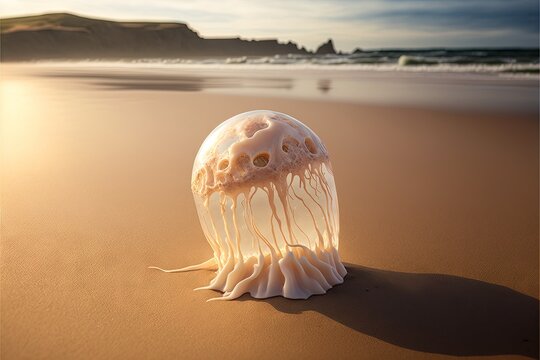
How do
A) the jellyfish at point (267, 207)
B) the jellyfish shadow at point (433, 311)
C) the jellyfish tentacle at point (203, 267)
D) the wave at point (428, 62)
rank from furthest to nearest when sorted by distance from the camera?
the wave at point (428, 62), the jellyfish tentacle at point (203, 267), the jellyfish at point (267, 207), the jellyfish shadow at point (433, 311)

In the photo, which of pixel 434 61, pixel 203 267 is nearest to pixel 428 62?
pixel 434 61

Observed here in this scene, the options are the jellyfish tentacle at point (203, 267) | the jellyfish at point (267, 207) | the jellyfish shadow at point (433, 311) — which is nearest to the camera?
the jellyfish shadow at point (433, 311)

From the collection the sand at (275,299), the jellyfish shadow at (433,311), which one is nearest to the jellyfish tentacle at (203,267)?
the sand at (275,299)

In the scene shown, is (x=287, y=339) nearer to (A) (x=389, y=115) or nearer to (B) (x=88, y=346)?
(B) (x=88, y=346)

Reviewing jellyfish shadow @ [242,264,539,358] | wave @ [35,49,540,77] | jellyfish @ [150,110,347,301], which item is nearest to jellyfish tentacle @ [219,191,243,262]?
jellyfish @ [150,110,347,301]

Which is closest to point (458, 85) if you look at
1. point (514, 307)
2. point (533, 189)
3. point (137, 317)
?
point (533, 189)

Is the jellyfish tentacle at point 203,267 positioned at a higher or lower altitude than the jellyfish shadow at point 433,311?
higher

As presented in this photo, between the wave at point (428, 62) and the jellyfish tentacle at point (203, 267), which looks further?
the wave at point (428, 62)

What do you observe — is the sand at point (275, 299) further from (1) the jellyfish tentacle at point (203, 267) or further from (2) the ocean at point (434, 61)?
(2) the ocean at point (434, 61)
